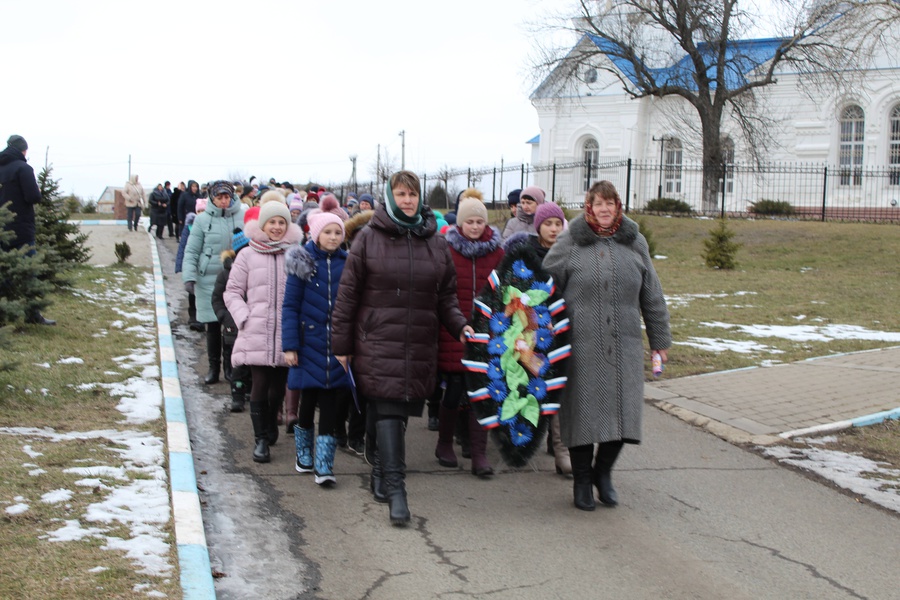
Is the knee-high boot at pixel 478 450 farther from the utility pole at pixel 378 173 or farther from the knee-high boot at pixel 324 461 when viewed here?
the utility pole at pixel 378 173

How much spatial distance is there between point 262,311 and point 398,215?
1645 mm

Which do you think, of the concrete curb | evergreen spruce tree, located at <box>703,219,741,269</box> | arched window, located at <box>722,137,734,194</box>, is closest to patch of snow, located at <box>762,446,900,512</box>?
the concrete curb

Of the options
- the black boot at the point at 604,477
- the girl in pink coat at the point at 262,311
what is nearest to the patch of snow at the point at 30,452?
the girl in pink coat at the point at 262,311

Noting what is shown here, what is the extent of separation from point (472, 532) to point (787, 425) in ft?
12.4

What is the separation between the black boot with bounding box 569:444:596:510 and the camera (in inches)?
239

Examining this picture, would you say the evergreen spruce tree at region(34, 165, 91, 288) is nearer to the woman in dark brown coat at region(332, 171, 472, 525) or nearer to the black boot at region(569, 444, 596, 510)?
the woman in dark brown coat at region(332, 171, 472, 525)

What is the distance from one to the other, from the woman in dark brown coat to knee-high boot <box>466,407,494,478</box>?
1.01 m

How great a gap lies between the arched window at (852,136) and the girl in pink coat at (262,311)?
36.7 m

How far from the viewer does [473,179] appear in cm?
3434

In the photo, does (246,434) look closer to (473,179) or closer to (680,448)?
(680,448)

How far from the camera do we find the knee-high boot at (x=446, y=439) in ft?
23.2

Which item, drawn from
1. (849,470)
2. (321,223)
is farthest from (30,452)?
(849,470)

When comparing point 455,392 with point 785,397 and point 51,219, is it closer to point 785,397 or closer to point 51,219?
point 785,397

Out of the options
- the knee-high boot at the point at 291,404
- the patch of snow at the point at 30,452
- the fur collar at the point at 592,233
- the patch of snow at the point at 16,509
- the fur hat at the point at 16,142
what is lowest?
the patch of snow at the point at 16,509
